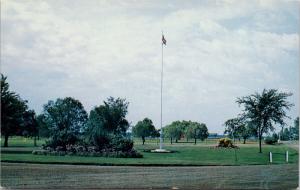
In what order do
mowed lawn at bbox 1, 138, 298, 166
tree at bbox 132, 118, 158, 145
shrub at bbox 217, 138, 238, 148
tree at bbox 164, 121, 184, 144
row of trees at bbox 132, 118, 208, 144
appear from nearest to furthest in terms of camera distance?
mowed lawn at bbox 1, 138, 298, 166, shrub at bbox 217, 138, 238, 148, tree at bbox 132, 118, 158, 145, row of trees at bbox 132, 118, 208, 144, tree at bbox 164, 121, 184, 144

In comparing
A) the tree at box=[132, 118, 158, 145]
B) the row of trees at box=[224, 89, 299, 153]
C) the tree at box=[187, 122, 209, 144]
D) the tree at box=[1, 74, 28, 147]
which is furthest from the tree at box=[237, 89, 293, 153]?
the tree at box=[187, 122, 209, 144]

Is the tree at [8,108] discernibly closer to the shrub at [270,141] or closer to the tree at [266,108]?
the tree at [266,108]

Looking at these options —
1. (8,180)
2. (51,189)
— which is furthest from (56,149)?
(51,189)

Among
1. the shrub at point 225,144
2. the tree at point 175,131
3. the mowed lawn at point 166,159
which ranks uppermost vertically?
the tree at point 175,131

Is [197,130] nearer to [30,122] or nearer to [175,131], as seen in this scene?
[175,131]

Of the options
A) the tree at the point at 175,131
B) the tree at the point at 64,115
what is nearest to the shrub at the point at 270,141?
the tree at the point at 64,115

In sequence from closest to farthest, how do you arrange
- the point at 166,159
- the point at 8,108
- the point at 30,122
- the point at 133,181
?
the point at 133,181 → the point at 166,159 → the point at 8,108 → the point at 30,122

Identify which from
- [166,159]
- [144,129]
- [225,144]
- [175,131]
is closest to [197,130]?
[175,131]

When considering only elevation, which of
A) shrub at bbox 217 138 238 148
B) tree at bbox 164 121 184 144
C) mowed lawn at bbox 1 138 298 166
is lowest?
mowed lawn at bbox 1 138 298 166

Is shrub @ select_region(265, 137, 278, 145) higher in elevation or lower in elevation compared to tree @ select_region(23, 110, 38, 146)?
lower

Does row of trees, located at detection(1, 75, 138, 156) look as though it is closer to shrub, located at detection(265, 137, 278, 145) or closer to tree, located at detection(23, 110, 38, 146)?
tree, located at detection(23, 110, 38, 146)

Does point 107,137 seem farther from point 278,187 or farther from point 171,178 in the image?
point 278,187

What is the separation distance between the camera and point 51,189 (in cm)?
1497

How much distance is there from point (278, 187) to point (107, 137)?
2463cm
